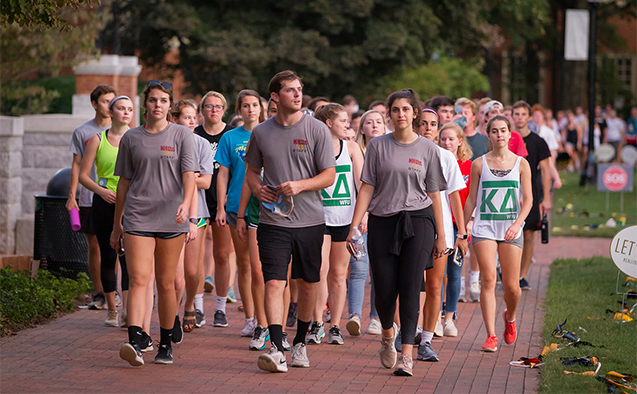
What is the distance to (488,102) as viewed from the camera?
36.2 feet

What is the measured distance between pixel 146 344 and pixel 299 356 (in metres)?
1.31

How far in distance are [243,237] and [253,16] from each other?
690 inches

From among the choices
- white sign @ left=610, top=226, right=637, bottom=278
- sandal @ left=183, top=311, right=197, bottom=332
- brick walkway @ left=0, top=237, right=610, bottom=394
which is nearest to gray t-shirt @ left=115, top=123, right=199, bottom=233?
brick walkway @ left=0, top=237, right=610, bottom=394

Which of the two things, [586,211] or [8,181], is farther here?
[586,211]

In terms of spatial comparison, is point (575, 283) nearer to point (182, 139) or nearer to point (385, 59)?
point (182, 139)

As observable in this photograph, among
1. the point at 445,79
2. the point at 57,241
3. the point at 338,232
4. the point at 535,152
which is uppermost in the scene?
the point at 445,79

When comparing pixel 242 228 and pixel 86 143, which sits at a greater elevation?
pixel 86 143

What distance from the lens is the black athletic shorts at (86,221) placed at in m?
8.86

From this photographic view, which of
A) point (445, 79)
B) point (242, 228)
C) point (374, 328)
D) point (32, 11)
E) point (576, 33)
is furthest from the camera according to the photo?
point (445, 79)

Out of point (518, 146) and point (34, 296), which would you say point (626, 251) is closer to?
point (518, 146)

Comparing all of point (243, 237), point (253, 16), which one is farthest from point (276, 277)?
point (253, 16)

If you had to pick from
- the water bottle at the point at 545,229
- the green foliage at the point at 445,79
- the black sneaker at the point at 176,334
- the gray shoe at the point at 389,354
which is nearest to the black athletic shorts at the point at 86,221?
the black sneaker at the point at 176,334

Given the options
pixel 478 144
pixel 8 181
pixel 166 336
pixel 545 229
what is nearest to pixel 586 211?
pixel 545 229

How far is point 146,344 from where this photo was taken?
7.32 m
